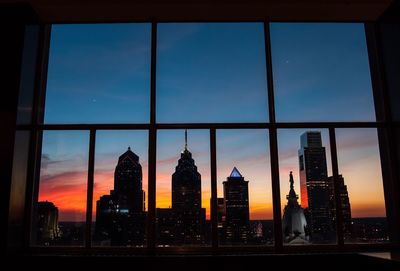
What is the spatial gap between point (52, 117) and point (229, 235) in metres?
3.26

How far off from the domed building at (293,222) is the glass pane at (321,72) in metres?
1.21

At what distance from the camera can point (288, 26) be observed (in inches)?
232

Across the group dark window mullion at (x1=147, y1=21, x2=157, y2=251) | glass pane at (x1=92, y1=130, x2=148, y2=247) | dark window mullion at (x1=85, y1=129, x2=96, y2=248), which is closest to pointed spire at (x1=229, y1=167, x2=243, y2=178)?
dark window mullion at (x1=147, y1=21, x2=157, y2=251)

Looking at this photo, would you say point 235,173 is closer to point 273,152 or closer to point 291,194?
point 273,152

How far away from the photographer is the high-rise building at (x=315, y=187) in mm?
5238

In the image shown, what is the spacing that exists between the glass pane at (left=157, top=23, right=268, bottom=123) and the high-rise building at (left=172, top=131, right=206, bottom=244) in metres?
0.74

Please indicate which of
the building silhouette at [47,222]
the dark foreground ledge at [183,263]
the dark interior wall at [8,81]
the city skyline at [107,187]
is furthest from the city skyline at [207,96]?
the dark foreground ledge at [183,263]

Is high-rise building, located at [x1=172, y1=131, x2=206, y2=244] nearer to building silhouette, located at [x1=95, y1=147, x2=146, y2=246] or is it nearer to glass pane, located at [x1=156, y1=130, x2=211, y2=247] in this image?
glass pane, located at [x1=156, y1=130, x2=211, y2=247]

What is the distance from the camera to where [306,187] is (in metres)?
5.36

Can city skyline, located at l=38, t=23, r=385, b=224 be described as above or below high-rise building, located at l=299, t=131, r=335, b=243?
above

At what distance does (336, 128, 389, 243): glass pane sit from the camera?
207 inches

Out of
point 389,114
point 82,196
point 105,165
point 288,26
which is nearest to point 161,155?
point 105,165

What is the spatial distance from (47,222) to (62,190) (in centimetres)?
53

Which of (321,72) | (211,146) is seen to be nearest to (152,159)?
(211,146)
